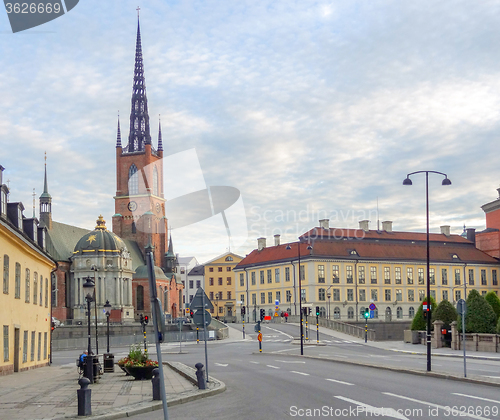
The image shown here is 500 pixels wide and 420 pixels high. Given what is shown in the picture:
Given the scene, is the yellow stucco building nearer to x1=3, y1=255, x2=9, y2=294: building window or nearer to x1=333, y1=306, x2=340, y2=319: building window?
x1=3, y1=255, x2=9, y2=294: building window

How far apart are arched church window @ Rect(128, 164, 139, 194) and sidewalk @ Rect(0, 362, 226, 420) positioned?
102 m

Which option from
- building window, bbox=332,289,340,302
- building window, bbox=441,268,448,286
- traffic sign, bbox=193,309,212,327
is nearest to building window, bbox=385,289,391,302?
building window, bbox=332,289,340,302

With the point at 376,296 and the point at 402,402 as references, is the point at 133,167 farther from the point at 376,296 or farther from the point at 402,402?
the point at 402,402

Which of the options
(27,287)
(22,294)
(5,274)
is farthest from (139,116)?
(5,274)

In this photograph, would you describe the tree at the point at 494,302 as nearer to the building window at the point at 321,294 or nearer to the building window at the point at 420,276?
the building window at the point at 321,294

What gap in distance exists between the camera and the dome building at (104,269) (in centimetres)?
9712

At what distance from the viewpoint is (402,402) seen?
14.5 metres

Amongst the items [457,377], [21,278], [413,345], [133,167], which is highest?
[133,167]

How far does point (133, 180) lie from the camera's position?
420 ft

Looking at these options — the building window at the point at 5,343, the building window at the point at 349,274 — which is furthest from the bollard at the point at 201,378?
the building window at the point at 349,274

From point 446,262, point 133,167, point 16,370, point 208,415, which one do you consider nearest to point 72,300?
point 133,167

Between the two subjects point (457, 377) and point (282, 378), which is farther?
point (282, 378)

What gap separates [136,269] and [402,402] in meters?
102

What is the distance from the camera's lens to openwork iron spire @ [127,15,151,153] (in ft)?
437
